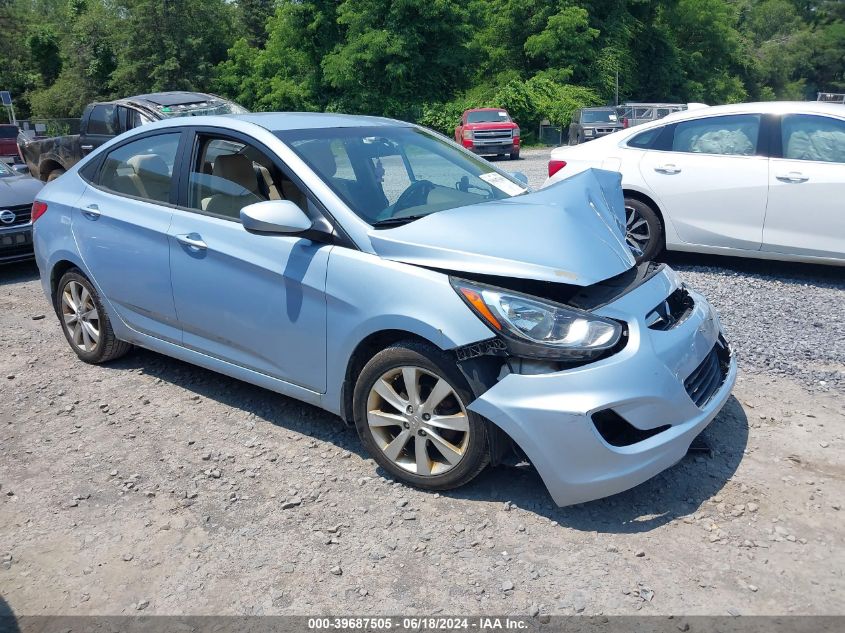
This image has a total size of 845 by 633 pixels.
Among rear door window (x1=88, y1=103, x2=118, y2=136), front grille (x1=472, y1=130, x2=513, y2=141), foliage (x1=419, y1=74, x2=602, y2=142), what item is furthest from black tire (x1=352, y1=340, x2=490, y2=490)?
foliage (x1=419, y1=74, x2=602, y2=142)

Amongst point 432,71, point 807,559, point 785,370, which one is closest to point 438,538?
point 807,559

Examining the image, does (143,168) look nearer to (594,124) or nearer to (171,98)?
(171,98)

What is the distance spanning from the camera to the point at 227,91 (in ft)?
144

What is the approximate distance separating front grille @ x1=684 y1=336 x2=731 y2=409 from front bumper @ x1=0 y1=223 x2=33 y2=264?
7498 mm

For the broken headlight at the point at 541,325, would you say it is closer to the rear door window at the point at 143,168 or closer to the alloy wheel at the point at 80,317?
the rear door window at the point at 143,168

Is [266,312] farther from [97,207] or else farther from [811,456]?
[811,456]

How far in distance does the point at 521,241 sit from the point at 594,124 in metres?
23.3

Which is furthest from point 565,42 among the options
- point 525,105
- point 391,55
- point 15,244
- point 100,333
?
point 100,333

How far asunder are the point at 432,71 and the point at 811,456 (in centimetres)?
3639

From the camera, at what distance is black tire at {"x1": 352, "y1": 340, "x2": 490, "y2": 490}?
3270 mm

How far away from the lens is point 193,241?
13.9 ft

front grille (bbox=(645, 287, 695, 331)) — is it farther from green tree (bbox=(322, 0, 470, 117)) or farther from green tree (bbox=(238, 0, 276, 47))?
green tree (bbox=(238, 0, 276, 47))

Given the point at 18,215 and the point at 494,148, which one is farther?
the point at 494,148

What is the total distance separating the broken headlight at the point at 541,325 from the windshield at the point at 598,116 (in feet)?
78.0
